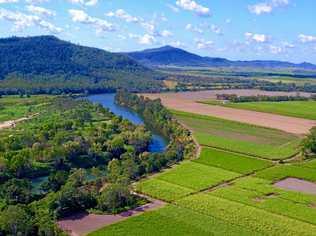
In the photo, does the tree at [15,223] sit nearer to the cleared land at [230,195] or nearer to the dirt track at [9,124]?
the cleared land at [230,195]

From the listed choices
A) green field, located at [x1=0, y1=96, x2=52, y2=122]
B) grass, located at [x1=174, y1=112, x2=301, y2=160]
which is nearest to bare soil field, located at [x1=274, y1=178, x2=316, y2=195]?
grass, located at [x1=174, y1=112, x2=301, y2=160]

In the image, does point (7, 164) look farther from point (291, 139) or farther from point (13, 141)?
point (291, 139)

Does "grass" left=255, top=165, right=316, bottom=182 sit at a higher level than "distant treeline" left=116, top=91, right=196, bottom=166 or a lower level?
lower

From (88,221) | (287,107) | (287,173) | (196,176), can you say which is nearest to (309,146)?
(287,173)

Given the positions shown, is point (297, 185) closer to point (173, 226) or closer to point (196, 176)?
point (196, 176)

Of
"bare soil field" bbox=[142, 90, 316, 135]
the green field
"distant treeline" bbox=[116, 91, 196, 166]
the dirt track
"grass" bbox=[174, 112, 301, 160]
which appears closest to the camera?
"distant treeline" bbox=[116, 91, 196, 166]

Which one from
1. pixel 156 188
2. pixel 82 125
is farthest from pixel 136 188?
pixel 82 125

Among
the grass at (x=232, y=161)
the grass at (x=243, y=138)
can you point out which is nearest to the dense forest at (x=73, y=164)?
the grass at (x=232, y=161)

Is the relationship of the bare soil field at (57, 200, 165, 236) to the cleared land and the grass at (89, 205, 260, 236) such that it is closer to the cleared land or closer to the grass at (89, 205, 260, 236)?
the grass at (89, 205, 260, 236)
